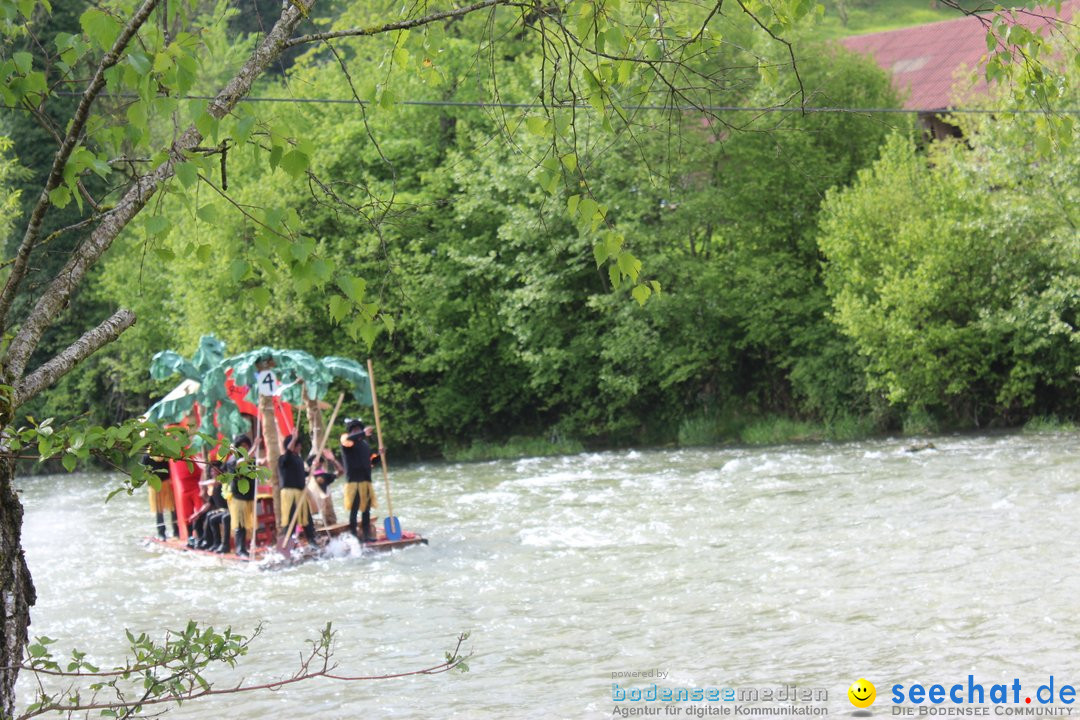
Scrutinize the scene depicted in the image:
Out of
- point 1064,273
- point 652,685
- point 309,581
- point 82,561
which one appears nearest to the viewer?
point 652,685

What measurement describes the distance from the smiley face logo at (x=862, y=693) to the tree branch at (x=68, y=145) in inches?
277

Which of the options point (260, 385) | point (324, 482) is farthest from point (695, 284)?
point (260, 385)

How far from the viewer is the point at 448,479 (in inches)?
1121

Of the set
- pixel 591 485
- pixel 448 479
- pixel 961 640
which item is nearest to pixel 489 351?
pixel 448 479

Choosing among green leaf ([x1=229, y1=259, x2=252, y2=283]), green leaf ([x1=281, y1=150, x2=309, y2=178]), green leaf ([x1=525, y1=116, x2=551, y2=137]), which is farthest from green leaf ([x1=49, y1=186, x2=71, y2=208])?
green leaf ([x1=525, y1=116, x2=551, y2=137])

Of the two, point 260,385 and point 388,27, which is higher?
point 388,27

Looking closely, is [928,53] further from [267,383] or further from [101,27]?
[101,27]

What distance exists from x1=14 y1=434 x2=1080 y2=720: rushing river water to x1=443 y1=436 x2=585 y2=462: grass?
8.47 metres

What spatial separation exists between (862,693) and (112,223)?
7218 mm

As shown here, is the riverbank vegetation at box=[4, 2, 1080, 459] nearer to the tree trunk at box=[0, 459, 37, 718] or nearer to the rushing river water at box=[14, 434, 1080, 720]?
the rushing river water at box=[14, 434, 1080, 720]

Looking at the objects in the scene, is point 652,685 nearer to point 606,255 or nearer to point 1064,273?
point 606,255

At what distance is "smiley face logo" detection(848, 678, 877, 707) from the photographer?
9.09 metres

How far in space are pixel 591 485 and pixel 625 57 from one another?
20850mm

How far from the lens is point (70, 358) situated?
3.85 meters
